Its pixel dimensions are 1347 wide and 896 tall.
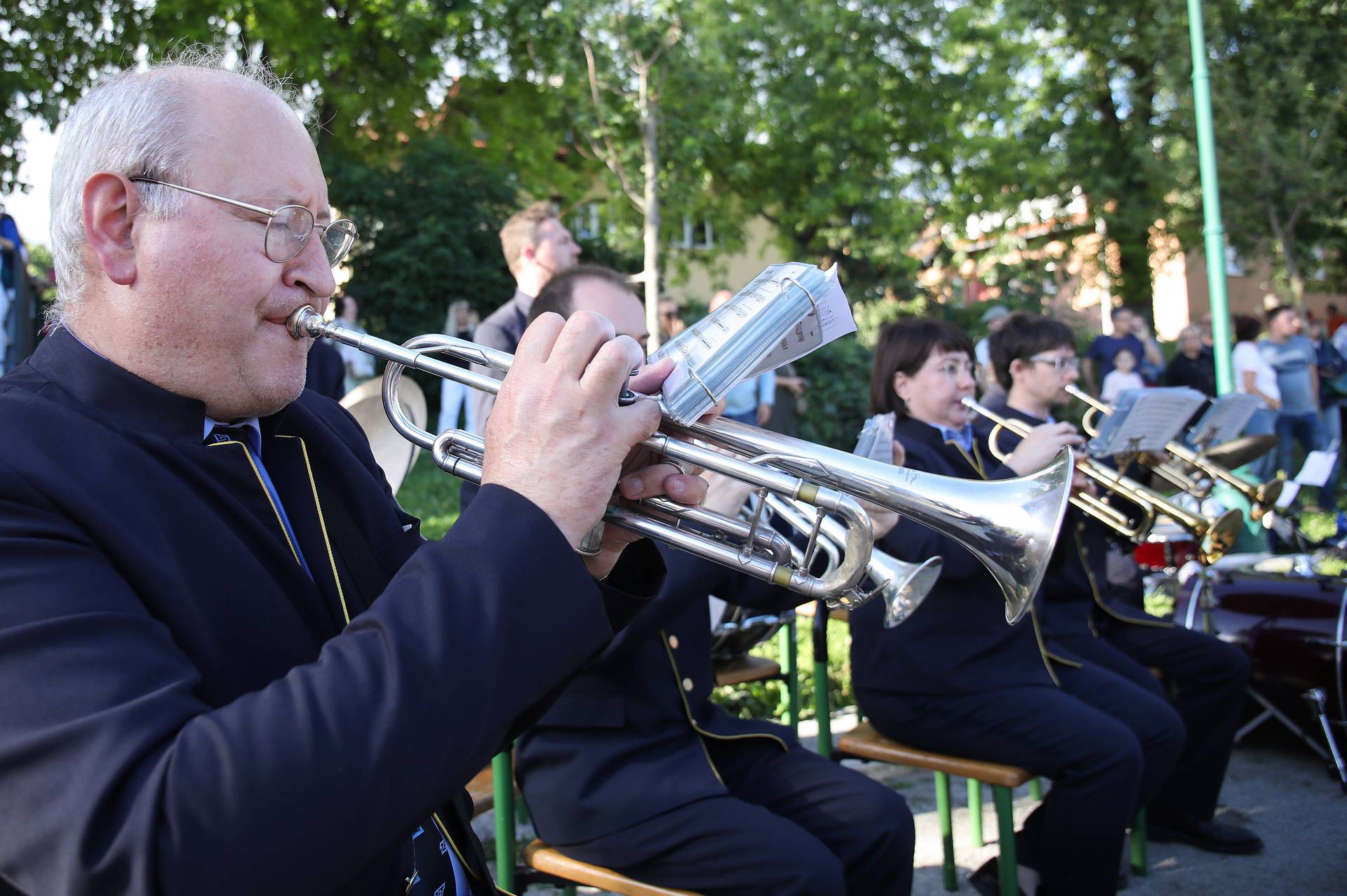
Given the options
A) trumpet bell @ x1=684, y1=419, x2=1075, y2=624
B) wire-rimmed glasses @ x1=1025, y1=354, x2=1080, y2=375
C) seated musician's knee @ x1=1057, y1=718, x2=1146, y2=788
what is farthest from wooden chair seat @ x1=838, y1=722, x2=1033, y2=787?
wire-rimmed glasses @ x1=1025, y1=354, x2=1080, y2=375

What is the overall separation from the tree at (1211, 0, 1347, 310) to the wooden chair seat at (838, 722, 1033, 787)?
15196 millimetres

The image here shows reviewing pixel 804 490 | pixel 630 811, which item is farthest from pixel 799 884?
pixel 804 490

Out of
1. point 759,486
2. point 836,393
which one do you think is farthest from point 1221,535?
point 836,393

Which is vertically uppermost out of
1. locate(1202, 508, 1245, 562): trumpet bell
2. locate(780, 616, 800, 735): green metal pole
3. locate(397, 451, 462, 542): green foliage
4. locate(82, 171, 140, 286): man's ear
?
locate(82, 171, 140, 286): man's ear

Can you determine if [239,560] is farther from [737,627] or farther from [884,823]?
[737,627]

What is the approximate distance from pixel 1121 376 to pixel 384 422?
970 centimetres

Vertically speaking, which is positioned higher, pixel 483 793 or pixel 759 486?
pixel 759 486

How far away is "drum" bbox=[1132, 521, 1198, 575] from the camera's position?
6066mm

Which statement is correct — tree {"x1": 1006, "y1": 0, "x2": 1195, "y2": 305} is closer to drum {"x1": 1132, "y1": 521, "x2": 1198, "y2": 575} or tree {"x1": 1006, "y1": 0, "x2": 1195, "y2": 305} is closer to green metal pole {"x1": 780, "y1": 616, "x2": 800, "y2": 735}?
drum {"x1": 1132, "y1": 521, "x2": 1198, "y2": 575}

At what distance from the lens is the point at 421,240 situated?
1585cm

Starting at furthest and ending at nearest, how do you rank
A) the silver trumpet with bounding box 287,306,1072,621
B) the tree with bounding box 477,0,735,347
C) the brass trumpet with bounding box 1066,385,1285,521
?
the tree with bounding box 477,0,735,347
the brass trumpet with bounding box 1066,385,1285,521
the silver trumpet with bounding box 287,306,1072,621

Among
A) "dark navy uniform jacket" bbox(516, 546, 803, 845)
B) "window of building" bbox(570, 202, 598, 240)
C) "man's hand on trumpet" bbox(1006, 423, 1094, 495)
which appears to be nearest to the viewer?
"dark navy uniform jacket" bbox(516, 546, 803, 845)

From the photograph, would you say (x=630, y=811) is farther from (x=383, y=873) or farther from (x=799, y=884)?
(x=383, y=873)

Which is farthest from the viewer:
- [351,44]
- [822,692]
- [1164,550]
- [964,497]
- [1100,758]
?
[351,44]
